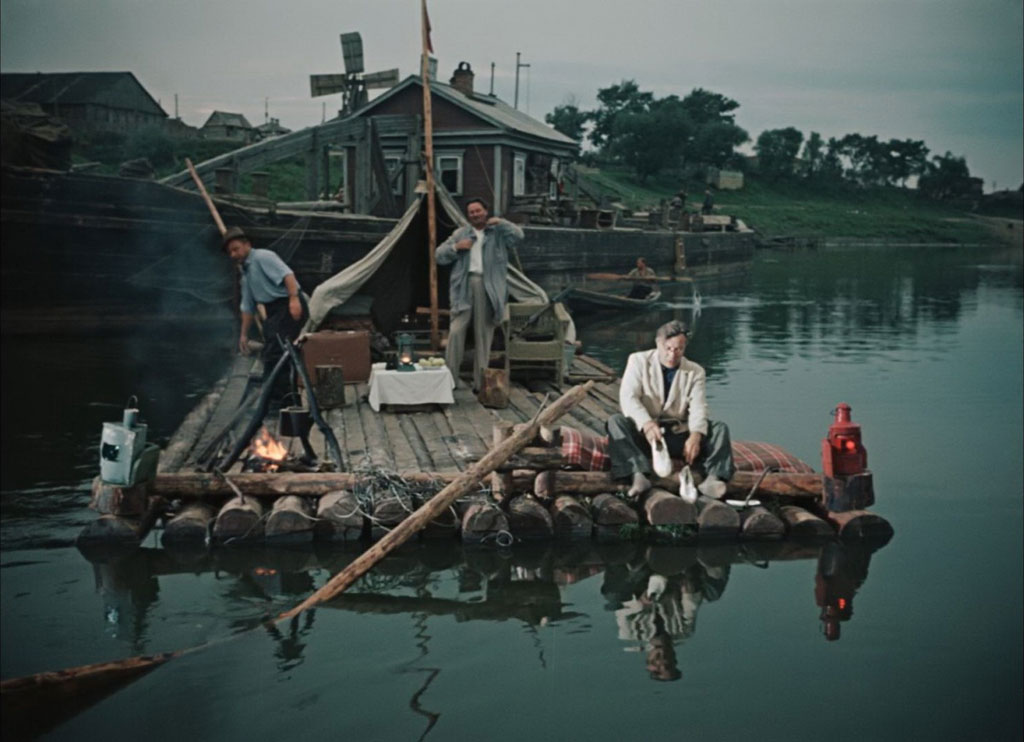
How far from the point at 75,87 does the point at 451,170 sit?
38940mm

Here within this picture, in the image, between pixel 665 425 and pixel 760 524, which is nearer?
pixel 665 425

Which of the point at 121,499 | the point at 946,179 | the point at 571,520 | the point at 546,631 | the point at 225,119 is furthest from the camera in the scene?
the point at 946,179

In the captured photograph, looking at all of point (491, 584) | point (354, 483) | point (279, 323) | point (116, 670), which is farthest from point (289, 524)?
point (279, 323)

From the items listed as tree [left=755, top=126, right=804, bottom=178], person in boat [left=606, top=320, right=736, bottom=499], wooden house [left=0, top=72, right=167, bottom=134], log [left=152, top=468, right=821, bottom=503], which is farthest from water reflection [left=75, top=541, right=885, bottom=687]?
tree [left=755, top=126, right=804, bottom=178]

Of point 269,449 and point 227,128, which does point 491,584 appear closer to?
point 269,449

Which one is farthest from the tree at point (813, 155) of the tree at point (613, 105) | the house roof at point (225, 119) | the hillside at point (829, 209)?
the house roof at point (225, 119)

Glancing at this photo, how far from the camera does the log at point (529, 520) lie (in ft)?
25.2

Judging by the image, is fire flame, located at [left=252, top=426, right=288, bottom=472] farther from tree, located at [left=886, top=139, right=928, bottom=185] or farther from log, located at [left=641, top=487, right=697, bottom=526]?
tree, located at [left=886, top=139, right=928, bottom=185]

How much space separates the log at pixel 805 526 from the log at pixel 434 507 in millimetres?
1981

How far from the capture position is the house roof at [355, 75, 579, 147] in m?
29.9

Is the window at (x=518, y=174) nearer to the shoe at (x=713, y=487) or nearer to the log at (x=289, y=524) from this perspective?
the shoe at (x=713, y=487)

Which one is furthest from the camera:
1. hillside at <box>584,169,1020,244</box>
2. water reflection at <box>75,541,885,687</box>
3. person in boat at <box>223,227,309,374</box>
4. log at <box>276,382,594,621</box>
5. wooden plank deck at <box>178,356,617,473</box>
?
hillside at <box>584,169,1020,244</box>

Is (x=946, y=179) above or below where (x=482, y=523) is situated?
above

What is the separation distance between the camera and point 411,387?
10477 millimetres
